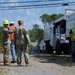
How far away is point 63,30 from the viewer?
31484mm

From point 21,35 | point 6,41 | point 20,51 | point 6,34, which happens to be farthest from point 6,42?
point 21,35

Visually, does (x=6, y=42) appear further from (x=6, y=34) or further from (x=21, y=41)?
(x=21, y=41)

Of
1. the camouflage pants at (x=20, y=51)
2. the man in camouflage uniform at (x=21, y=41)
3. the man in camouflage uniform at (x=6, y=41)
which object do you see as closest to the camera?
the man in camouflage uniform at (x=21, y=41)

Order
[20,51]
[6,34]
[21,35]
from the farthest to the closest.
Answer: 1. [6,34]
2. [20,51]
3. [21,35]

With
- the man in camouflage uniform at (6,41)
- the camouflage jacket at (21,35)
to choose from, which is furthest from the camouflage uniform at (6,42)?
the camouflage jacket at (21,35)

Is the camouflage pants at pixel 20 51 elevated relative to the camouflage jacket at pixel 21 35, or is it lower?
lower

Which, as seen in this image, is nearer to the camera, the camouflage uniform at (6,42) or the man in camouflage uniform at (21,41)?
the man in camouflage uniform at (21,41)

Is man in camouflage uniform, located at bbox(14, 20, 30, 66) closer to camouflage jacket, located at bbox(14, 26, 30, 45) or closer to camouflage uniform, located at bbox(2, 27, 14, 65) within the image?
camouflage jacket, located at bbox(14, 26, 30, 45)

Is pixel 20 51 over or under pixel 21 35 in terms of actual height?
under

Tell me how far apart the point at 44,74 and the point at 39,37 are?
105 metres

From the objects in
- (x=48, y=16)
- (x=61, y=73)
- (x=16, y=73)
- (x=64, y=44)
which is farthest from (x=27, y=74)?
(x=48, y=16)

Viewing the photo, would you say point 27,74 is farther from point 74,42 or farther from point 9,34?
point 74,42

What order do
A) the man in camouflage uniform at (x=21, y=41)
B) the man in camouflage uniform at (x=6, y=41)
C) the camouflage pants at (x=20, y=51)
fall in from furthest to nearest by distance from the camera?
the man in camouflage uniform at (x=6, y=41) < the camouflage pants at (x=20, y=51) < the man in camouflage uniform at (x=21, y=41)

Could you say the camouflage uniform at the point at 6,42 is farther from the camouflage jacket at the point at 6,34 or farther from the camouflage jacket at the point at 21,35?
the camouflage jacket at the point at 21,35
